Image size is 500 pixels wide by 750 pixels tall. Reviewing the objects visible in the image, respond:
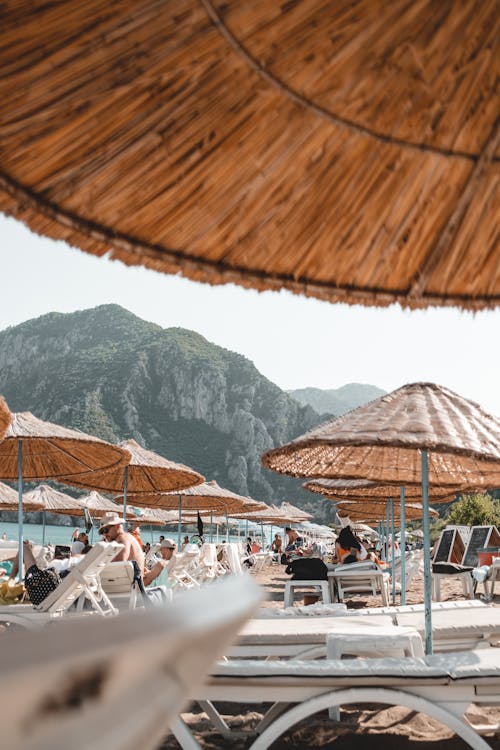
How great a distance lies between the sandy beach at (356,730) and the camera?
3.34 metres

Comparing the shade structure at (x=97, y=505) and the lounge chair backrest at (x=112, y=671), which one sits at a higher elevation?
the lounge chair backrest at (x=112, y=671)

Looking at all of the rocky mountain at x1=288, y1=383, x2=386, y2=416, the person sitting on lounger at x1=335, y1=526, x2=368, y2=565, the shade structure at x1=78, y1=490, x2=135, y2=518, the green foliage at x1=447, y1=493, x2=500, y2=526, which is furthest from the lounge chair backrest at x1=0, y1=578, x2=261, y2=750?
the rocky mountain at x1=288, y1=383, x2=386, y2=416


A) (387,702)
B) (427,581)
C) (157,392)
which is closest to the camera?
(387,702)

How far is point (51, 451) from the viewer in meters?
9.11

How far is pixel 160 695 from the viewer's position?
305 millimetres

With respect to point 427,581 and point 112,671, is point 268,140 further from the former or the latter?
point 427,581

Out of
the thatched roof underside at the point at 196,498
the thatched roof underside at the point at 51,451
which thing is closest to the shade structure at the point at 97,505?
the thatched roof underside at the point at 196,498

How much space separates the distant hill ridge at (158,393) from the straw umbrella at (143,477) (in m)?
59.1

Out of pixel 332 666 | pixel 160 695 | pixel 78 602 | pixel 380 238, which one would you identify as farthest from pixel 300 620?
pixel 160 695

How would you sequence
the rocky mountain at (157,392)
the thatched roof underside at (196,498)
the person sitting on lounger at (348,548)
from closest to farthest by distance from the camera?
the person sitting on lounger at (348,548)
the thatched roof underside at (196,498)
the rocky mountain at (157,392)

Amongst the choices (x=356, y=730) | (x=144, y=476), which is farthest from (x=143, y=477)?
(x=356, y=730)

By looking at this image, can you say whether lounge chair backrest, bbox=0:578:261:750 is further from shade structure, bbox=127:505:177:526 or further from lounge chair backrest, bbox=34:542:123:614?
shade structure, bbox=127:505:177:526

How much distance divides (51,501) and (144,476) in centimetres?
810

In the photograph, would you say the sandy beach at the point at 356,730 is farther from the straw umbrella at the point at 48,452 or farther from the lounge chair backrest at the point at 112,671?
the straw umbrella at the point at 48,452
